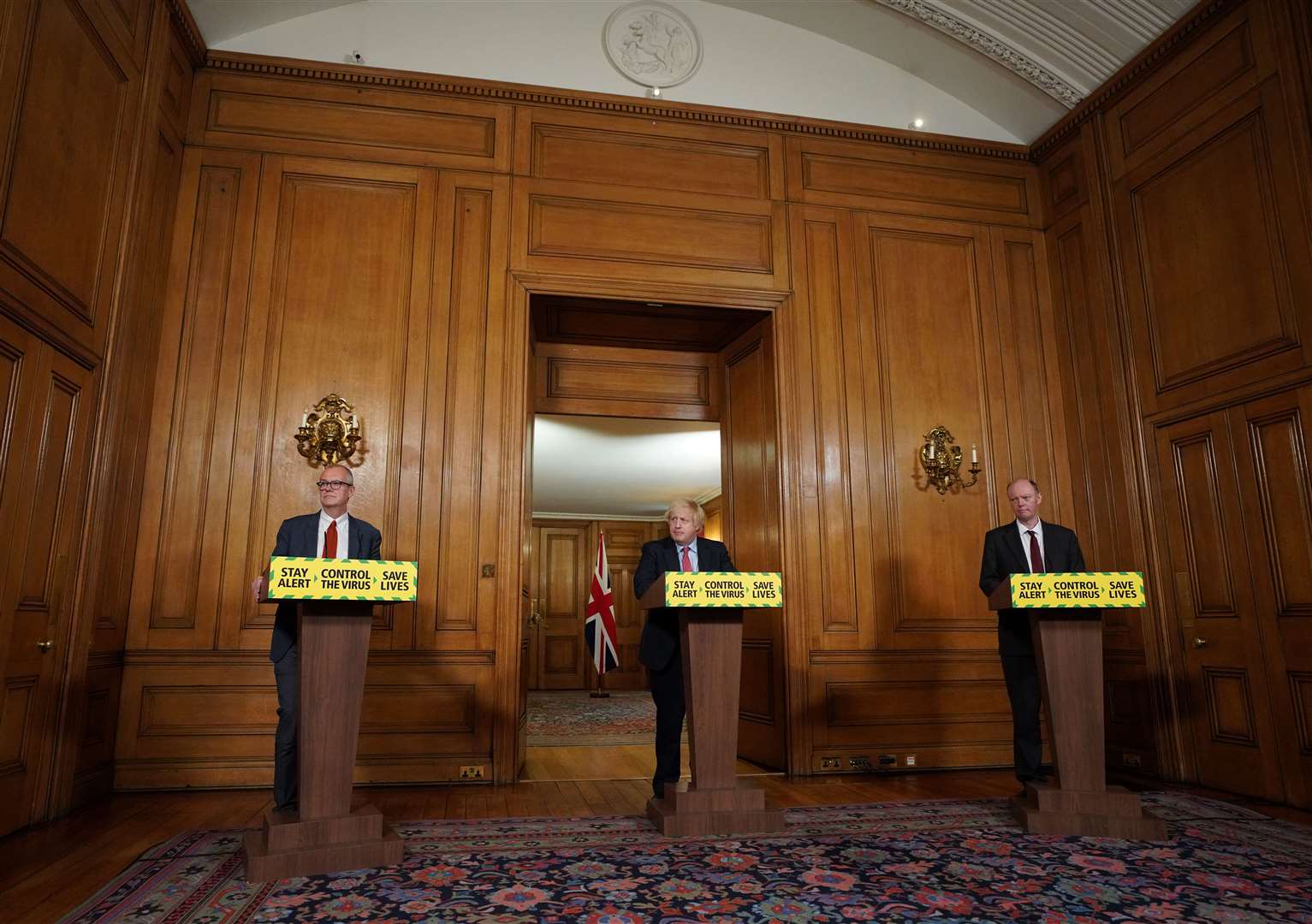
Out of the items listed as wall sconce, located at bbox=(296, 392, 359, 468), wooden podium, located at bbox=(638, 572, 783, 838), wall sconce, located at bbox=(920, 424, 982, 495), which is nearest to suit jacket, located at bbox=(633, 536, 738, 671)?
wooden podium, located at bbox=(638, 572, 783, 838)

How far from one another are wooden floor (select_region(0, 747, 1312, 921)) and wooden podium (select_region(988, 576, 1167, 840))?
2.61 ft

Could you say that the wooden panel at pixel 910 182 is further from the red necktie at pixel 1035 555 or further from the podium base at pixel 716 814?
the podium base at pixel 716 814

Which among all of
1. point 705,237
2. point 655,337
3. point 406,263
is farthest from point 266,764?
point 705,237

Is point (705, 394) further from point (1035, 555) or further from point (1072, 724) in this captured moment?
point (1072, 724)

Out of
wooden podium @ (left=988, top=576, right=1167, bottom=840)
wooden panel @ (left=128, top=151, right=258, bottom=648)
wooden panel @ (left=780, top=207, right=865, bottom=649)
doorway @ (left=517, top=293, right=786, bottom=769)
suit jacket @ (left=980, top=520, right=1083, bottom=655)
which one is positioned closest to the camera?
wooden podium @ (left=988, top=576, right=1167, bottom=840)

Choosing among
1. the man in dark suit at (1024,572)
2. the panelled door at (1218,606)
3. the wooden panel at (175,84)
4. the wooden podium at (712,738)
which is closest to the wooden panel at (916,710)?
the panelled door at (1218,606)

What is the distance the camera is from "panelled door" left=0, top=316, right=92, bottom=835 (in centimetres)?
328

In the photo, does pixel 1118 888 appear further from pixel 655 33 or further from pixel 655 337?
pixel 655 33

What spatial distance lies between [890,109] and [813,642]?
11.6 ft

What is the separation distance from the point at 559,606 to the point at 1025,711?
34.9 ft

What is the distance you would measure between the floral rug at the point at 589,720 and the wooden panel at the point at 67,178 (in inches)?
165

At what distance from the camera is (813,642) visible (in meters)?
5.02

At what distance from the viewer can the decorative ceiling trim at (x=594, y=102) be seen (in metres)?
5.04

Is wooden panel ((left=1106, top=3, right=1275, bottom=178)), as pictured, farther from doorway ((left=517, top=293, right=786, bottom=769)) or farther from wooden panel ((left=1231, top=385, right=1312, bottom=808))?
doorway ((left=517, top=293, right=786, bottom=769))
